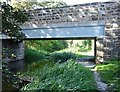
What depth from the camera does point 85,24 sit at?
12.0 m

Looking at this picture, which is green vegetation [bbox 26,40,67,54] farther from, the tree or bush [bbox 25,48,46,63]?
the tree

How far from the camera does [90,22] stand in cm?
1191

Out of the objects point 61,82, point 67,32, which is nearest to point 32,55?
point 67,32

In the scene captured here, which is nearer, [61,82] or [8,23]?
[8,23]

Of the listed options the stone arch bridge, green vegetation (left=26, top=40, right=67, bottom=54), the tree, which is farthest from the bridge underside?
the tree

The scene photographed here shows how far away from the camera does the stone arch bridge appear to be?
11547 millimetres

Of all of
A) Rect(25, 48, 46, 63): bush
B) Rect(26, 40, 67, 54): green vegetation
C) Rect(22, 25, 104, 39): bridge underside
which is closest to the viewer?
Rect(22, 25, 104, 39): bridge underside

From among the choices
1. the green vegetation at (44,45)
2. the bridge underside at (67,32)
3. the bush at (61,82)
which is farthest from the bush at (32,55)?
the bush at (61,82)

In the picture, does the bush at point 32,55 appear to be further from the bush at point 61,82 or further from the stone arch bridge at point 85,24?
the bush at point 61,82

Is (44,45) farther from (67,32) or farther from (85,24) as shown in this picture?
(85,24)

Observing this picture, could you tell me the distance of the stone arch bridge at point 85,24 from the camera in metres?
11.5

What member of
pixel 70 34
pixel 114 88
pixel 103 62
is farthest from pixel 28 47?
pixel 114 88

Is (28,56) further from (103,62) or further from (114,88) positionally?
(114,88)

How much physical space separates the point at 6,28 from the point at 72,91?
1.66 meters
